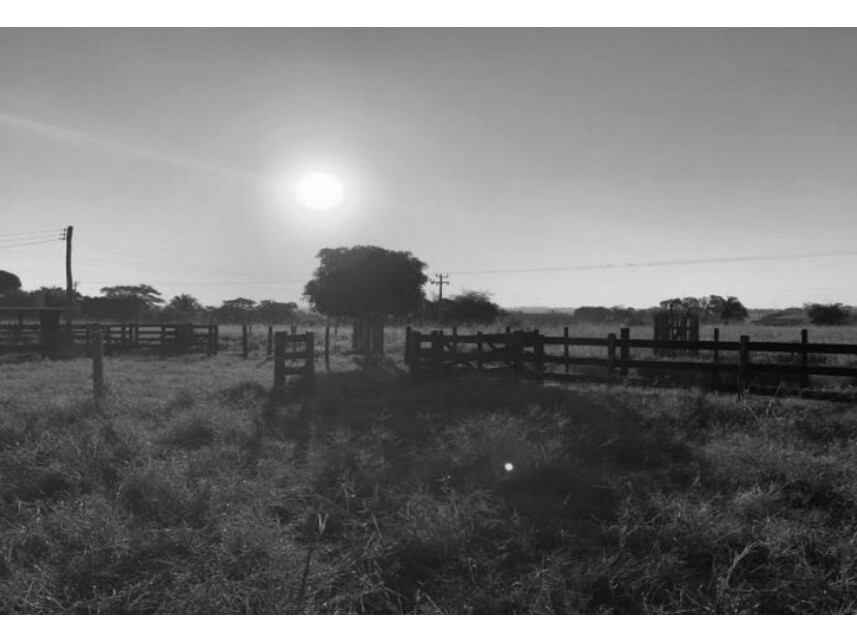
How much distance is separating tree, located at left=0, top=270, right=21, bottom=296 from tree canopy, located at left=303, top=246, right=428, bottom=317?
73924mm

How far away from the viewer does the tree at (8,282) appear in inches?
2886

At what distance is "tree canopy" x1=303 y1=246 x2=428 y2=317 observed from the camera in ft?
67.5

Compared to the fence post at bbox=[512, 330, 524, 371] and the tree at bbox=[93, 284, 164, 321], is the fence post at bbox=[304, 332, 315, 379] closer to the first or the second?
the fence post at bbox=[512, 330, 524, 371]

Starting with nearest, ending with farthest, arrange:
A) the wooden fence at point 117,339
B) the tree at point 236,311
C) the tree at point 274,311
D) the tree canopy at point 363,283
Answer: the tree canopy at point 363,283 → the wooden fence at point 117,339 → the tree at point 236,311 → the tree at point 274,311

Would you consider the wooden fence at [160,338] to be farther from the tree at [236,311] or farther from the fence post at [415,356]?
the tree at [236,311]

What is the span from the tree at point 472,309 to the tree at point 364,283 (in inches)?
1736

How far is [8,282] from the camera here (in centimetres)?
7531

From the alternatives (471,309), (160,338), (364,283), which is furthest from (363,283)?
(471,309)

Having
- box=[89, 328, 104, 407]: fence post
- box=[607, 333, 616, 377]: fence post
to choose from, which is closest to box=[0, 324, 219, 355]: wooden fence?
box=[89, 328, 104, 407]: fence post

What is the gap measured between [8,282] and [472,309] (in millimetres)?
67021

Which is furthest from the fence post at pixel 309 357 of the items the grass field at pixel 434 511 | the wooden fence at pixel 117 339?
the wooden fence at pixel 117 339

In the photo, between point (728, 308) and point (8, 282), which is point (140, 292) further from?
point (728, 308)

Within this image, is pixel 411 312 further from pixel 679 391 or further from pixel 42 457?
pixel 42 457

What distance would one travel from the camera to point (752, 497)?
13.9 feet
